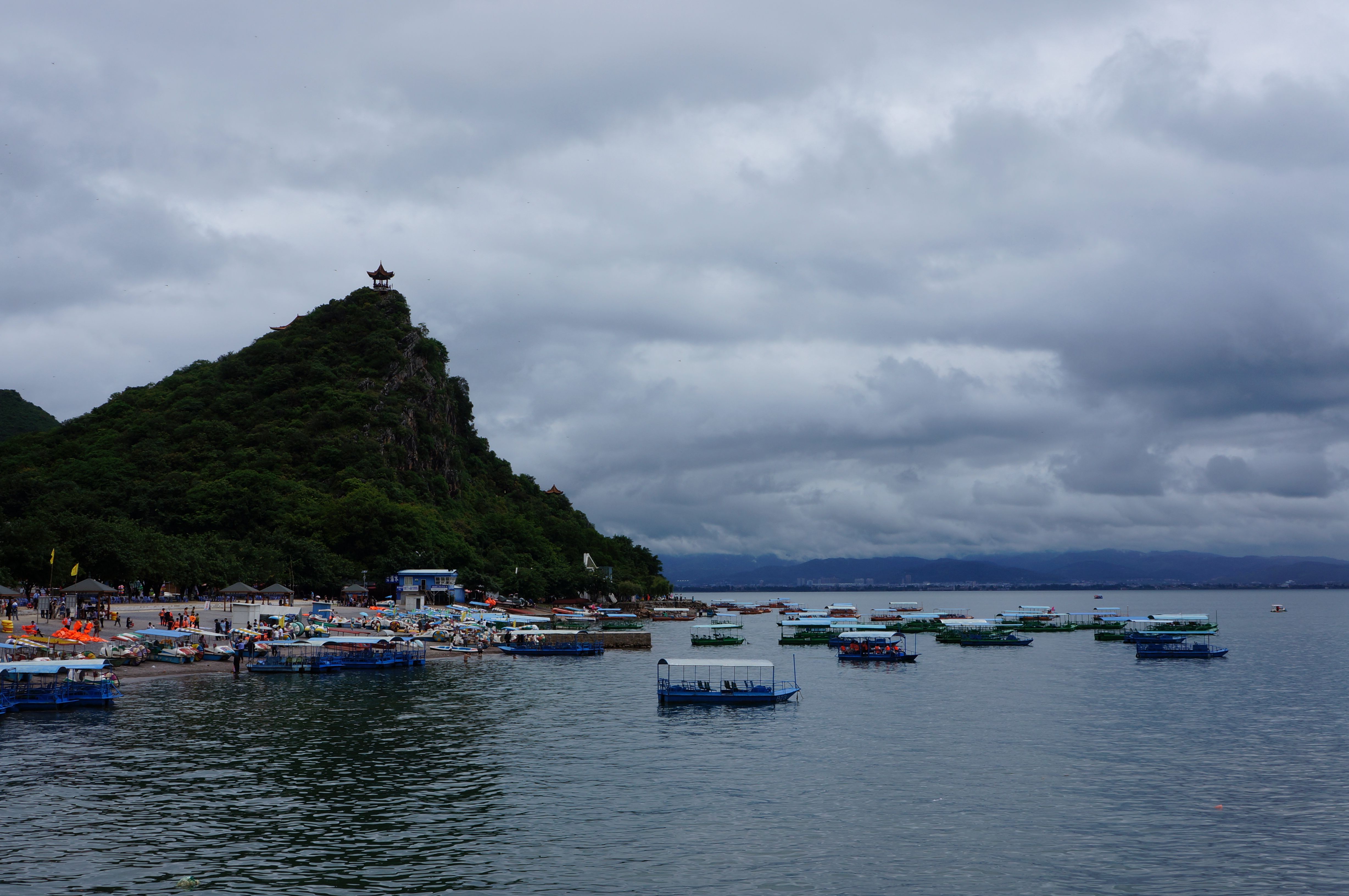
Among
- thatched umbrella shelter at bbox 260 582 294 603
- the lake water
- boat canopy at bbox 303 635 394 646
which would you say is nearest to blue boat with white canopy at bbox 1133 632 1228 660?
the lake water

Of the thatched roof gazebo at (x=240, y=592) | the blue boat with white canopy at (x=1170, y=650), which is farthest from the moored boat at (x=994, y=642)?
the thatched roof gazebo at (x=240, y=592)

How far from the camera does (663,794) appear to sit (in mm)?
40469

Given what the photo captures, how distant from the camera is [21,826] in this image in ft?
109

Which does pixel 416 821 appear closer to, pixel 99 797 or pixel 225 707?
pixel 99 797

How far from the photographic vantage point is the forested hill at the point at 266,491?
4099 inches

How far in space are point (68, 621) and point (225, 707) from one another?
Answer: 2273cm

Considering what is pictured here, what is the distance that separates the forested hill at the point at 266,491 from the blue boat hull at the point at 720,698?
59583 mm

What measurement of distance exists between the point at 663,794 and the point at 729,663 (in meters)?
21.4

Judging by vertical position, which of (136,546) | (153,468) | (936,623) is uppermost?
(153,468)

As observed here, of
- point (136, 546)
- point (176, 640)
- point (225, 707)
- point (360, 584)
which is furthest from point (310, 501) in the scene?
point (225, 707)

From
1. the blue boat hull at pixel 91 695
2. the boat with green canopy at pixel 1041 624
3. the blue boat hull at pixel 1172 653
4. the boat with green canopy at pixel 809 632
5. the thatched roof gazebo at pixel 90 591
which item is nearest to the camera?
the blue boat hull at pixel 91 695

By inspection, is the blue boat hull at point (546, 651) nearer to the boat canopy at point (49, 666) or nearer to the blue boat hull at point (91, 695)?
the blue boat hull at point (91, 695)

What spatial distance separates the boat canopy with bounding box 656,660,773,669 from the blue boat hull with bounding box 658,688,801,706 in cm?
187

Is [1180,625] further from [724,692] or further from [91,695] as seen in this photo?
[91,695]
